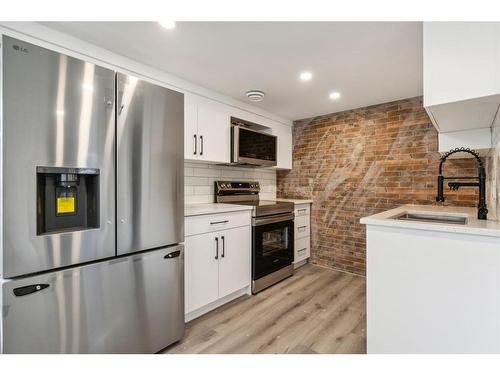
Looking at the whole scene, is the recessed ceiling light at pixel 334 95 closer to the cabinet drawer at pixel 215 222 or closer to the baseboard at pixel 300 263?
the cabinet drawer at pixel 215 222

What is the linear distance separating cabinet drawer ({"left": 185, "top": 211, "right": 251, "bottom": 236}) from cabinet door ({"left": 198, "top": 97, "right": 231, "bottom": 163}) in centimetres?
61

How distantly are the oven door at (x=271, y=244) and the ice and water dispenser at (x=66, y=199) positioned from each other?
1.55 m

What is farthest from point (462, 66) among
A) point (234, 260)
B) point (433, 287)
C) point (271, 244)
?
point (271, 244)

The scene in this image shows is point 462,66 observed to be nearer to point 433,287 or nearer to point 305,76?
point 433,287

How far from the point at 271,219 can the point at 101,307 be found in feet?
5.88

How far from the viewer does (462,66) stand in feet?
3.89

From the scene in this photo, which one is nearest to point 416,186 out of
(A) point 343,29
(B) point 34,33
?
(A) point 343,29

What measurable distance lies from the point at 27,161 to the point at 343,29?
6.01 feet

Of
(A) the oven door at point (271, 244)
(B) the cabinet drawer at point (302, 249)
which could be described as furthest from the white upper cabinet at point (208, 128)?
(B) the cabinet drawer at point (302, 249)

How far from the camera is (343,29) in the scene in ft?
5.06

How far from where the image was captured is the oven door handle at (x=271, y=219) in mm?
2621

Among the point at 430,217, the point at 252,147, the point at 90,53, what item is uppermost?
the point at 90,53

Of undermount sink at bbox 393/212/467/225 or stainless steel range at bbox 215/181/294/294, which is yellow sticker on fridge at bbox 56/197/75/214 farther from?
undermount sink at bbox 393/212/467/225
